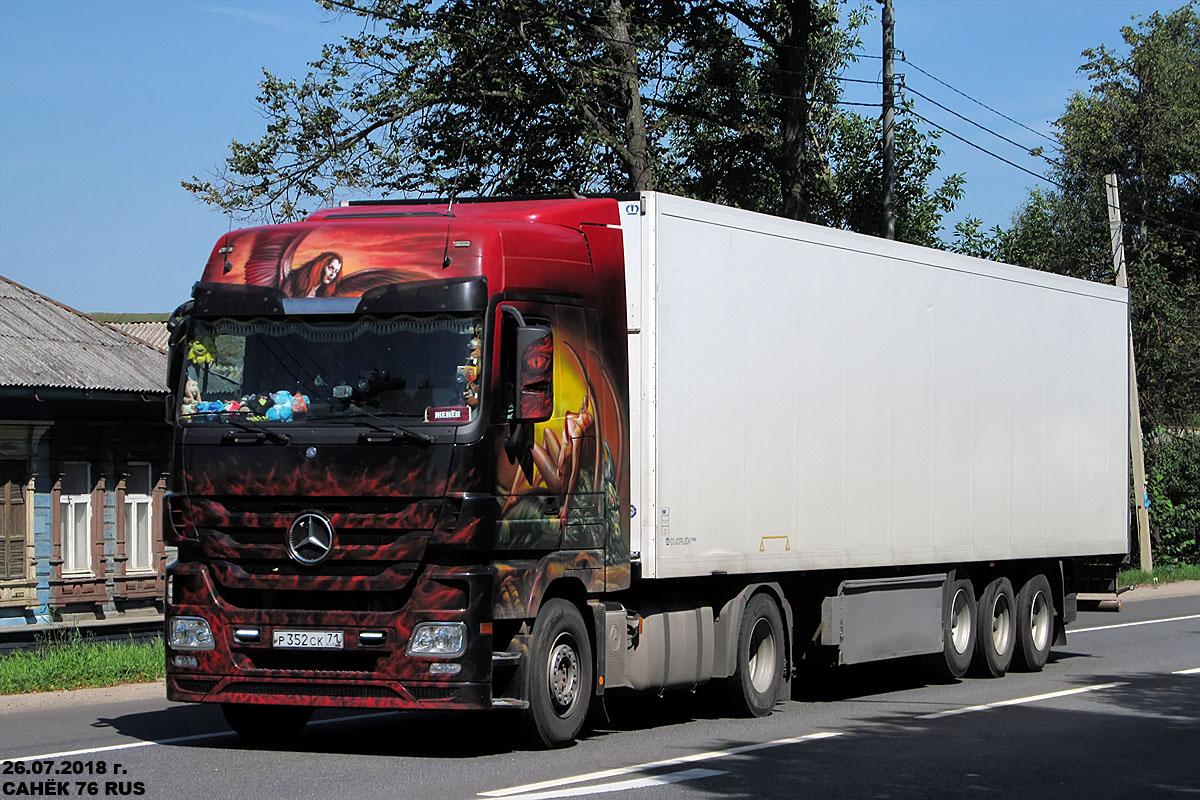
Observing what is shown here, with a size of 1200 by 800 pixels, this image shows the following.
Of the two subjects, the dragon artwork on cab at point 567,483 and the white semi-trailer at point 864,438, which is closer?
the dragon artwork on cab at point 567,483

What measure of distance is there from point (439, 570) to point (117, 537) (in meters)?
15.4

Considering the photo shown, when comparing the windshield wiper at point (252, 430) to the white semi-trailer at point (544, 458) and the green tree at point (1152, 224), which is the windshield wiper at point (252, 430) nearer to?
the white semi-trailer at point (544, 458)

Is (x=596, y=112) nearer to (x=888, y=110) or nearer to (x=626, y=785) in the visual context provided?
(x=888, y=110)

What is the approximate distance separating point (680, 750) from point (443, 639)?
6.01 feet

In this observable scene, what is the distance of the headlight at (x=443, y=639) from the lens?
9.59 meters

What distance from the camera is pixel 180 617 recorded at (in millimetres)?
10102

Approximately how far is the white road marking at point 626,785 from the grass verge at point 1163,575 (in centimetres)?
2424

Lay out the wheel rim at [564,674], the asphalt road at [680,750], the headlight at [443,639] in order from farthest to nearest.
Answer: the wheel rim at [564,674]
the headlight at [443,639]
the asphalt road at [680,750]

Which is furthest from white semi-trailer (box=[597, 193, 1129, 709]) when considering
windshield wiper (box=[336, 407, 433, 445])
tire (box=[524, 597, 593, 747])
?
windshield wiper (box=[336, 407, 433, 445])

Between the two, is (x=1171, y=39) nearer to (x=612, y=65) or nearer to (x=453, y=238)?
(x=612, y=65)

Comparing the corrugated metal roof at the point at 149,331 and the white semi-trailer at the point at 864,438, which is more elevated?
the corrugated metal roof at the point at 149,331

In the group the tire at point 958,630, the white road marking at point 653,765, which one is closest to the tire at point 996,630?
the tire at point 958,630

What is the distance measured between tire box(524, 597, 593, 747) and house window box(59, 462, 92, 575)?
46.4 feet

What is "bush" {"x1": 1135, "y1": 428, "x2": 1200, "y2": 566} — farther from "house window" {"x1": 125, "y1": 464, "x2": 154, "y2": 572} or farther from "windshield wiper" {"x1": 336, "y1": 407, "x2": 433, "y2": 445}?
"windshield wiper" {"x1": 336, "y1": 407, "x2": 433, "y2": 445}
